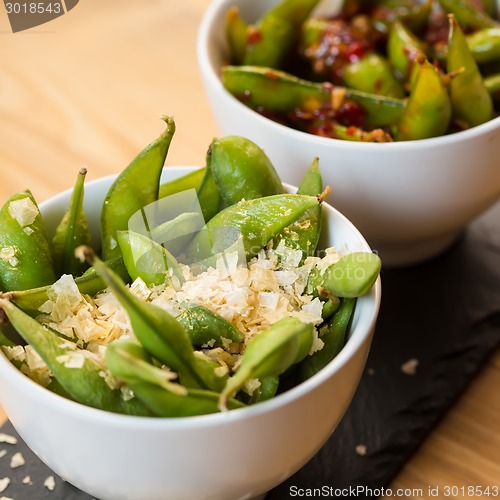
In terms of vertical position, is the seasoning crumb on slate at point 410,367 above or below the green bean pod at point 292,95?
below

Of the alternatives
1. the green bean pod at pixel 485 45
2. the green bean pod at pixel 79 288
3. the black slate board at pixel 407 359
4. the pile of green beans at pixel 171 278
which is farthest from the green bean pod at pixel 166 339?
the green bean pod at pixel 485 45

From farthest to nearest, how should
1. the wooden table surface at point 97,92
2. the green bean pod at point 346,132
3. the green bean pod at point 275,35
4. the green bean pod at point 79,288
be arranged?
the wooden table surface at point 97,92
the green bean pod at point 275,35
the green bean pod at point 346,132
the green bean pod at point 79,288

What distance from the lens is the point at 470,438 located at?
2.54 feet

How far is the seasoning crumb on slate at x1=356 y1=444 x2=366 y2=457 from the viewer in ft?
2.47

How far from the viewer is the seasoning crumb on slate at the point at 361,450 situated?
0.75 meters

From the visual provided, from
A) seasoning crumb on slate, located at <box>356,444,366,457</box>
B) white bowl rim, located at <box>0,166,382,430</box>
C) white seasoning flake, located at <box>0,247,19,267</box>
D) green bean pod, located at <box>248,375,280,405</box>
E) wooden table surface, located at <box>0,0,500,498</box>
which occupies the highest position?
white seasoning flake, located at <box>0,247,19,267</box>

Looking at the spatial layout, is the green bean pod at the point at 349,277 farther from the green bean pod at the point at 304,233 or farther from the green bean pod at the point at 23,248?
the green bean pod at the point at 23,248

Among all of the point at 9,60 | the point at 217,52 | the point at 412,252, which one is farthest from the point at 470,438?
the point at 9,60

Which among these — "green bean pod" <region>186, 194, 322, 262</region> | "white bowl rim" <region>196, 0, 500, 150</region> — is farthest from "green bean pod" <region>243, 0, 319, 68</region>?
"green bean pod" <region>186, 194, 322, 262</region>

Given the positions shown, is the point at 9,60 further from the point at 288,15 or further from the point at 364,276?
the point at 364,276

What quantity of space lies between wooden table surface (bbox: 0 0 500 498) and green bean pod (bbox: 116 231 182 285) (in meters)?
0.37

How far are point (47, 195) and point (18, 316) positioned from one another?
50 cm

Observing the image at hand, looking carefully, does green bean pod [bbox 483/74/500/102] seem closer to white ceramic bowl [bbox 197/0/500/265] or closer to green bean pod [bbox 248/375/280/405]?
white ceramic bowl [bbox 197/0/500/265]

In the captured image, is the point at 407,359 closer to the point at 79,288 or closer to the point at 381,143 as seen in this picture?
the point at 381,143
